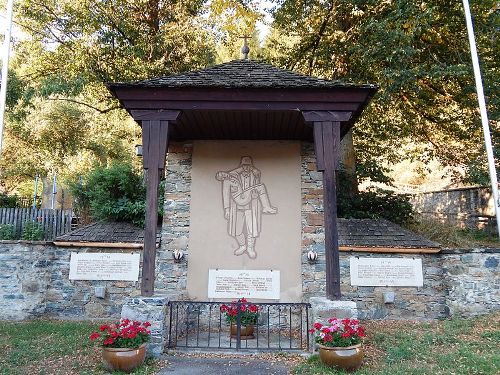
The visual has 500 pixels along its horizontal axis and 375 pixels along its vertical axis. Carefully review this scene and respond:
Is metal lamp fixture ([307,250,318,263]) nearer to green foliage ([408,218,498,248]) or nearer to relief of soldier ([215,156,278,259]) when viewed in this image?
relief of soldier ([215,156,278,259])

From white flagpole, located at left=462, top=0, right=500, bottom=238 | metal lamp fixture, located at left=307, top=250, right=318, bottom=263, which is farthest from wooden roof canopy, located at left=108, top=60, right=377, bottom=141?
metal lamp fixture, located at left=307, top=250, right=318, bottom=263

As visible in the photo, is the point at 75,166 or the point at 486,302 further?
the point at 75,166

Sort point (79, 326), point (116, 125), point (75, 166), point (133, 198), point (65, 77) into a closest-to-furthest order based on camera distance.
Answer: point (79, 326)
point (133, 198)
point (65, 77)
point (116, 125)
point (75, 166)

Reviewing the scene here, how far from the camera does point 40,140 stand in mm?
15945

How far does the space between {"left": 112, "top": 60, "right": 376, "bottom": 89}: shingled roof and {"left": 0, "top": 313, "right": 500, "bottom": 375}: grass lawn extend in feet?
12.1

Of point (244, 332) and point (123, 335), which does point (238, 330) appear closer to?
point (244, 332)

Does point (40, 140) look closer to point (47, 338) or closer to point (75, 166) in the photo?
point (75, 166)

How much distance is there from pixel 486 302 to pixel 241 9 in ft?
27.5

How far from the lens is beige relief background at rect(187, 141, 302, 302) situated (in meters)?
7.12

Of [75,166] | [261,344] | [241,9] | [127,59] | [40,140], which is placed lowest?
[261,344]

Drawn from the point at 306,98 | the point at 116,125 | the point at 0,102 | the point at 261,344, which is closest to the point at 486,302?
the point at 261,344

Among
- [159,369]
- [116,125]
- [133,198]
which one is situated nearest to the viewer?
[159,369]

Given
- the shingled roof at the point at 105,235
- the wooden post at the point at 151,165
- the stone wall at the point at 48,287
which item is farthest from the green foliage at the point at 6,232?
the wooden post at the point at 151,165

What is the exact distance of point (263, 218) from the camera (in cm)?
733
